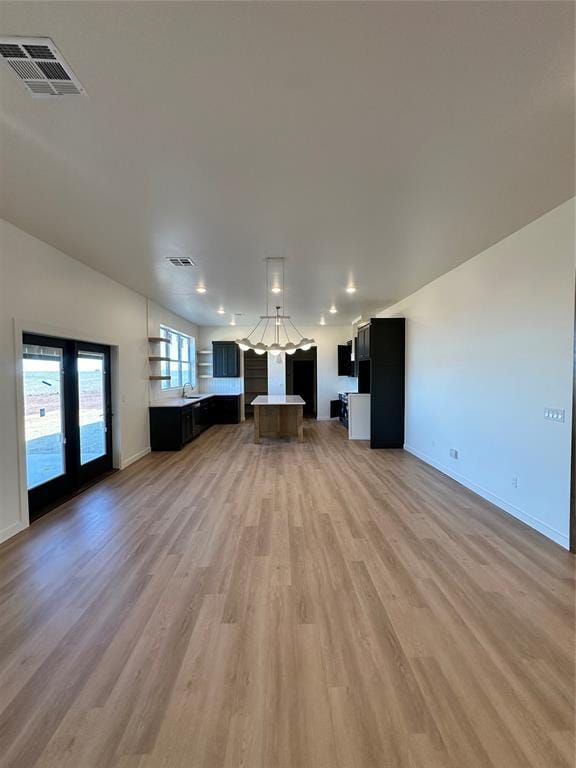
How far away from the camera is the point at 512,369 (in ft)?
12.2

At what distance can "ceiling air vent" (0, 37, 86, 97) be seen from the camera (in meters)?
1.56

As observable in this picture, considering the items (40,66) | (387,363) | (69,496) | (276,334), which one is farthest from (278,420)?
(40,66)

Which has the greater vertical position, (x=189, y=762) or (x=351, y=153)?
(x=351, y=153)

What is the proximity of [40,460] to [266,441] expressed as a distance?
4.57m

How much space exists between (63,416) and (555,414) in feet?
17.7

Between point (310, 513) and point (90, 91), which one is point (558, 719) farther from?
point (90, 91)

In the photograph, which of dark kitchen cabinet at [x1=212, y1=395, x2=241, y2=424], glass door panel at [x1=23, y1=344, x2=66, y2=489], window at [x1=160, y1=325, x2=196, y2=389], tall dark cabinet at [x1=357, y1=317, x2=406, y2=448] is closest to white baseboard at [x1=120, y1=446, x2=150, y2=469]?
glass door panel at [x1=23, y1=344, x2=66, y2=489]

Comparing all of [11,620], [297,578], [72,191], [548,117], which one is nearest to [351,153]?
[548,117]

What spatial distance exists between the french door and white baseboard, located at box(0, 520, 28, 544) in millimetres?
305

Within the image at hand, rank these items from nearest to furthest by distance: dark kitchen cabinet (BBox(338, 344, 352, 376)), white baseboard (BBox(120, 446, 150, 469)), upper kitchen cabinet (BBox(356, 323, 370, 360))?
white baseboard (BBox(120, 446, 150, 469))
upper kitchen cabinet (BBox(356, 323, 370, 360))
dark kitchen cabinet (BBox(338, 344, 352, 376))

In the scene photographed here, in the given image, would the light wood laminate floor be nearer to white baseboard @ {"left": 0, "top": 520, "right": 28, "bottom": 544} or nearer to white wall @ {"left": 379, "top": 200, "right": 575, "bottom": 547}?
white baseboard @ {"left": 0, "top": 520, "right": 28, "bottom": 544}

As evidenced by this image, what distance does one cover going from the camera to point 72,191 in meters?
2.75

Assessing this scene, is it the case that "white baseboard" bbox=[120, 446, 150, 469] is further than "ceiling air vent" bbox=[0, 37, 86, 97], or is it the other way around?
"white baseboard" bbox=[120, 446, 150, 469]

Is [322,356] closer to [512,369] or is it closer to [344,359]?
[344,359]
